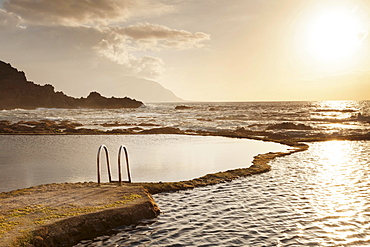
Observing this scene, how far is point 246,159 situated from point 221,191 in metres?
9.47

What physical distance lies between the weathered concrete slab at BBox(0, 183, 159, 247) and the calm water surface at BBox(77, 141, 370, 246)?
0.62 meters

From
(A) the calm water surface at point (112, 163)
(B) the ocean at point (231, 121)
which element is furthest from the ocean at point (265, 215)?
(B) the ocean at point (231, 121)

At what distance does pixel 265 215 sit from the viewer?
37.4ft

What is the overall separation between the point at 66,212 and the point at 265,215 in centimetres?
721

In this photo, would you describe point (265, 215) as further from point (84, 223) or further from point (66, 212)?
point (66, 212)

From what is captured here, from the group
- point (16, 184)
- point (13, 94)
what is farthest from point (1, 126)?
point (13, 94)

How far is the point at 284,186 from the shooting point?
15469 mm

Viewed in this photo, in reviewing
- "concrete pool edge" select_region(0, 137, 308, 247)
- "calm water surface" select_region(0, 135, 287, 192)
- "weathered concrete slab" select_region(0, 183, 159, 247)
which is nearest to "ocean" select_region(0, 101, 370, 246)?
"concrete pool edge" select_region(0, 137, 308, 247)

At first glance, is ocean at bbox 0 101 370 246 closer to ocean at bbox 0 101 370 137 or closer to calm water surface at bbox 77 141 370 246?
calm water surface at bbox 77 141 370 246

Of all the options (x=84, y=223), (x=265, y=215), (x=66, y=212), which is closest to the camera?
(x=84, y=223)

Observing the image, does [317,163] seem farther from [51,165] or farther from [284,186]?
[51,165]

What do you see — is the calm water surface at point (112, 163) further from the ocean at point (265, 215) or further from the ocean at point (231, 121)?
the ocean at point (231, 121)

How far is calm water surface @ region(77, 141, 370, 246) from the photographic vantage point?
952 cm

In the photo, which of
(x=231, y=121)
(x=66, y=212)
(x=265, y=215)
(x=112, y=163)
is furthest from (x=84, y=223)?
(x=231, y=121)
